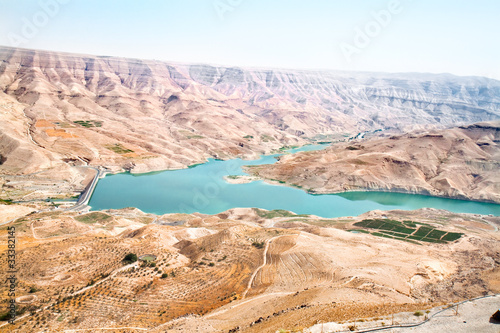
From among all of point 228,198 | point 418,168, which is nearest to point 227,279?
point 228,198

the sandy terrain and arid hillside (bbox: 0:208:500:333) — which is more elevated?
arid hillside (bbox: 0:208:500:333)

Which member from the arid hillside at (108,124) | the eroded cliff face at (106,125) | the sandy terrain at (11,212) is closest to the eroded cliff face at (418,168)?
the eroded cliff face at (106,125)

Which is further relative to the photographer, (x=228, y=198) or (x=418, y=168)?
(x=418, y=168)

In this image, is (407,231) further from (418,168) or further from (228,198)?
(418,168)

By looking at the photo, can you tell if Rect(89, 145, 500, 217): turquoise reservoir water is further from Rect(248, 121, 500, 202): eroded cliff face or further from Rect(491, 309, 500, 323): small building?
Rect(491, 309, 500, 323): small building

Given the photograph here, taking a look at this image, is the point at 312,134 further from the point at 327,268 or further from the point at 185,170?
the point at 327,268

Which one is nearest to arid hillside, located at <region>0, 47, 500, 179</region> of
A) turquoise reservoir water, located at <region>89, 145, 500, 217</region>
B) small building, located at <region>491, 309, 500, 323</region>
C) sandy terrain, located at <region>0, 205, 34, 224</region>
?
turquoise reservoir water, located at <region>89, 145, 500, 217</region>
